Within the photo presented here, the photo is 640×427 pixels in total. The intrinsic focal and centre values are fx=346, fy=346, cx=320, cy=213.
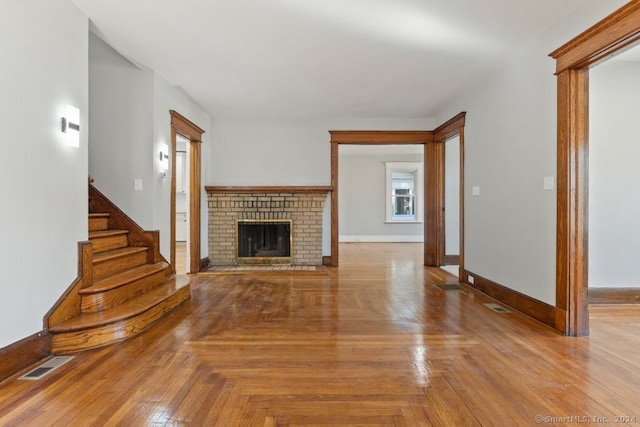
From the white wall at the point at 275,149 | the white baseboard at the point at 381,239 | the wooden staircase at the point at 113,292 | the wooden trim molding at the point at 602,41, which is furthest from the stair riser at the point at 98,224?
the white baseboard at the point at 381,239

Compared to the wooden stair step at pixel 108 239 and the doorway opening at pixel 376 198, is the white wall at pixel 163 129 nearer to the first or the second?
the wooden stair step at pixel 108 239

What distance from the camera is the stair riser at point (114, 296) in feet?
8.57

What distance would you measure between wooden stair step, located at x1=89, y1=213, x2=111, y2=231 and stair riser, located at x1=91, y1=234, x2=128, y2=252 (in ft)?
0.81

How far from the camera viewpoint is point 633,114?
11.3 ft

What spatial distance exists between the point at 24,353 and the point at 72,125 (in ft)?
5.10

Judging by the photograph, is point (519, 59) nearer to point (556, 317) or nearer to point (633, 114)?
point (633, 114)

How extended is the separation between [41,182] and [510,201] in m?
3.90

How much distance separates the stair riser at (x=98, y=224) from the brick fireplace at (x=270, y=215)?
203cm

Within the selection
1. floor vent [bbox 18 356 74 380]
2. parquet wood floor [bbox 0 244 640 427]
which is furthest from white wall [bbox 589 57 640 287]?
floor vent [bbox 18 356 74 380]

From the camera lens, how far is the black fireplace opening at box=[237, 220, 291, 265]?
5754mm

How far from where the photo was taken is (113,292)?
275 cm

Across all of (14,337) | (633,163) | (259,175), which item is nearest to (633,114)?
(633,163)

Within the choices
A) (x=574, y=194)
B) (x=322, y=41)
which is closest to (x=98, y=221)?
(x=322, y=41)

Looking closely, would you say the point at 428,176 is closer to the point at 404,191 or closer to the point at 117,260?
the point at 404,191
